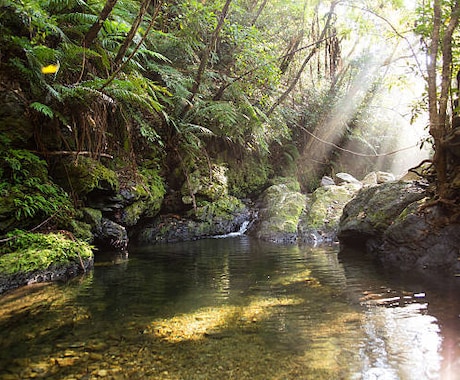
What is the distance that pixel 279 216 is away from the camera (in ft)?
34.2

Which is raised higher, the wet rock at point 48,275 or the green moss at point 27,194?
the green moss at point 27,194

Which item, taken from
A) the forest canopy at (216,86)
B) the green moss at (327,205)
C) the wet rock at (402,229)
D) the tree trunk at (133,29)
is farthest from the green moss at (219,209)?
the tree trunk at (133,29)

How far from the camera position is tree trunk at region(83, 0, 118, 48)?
4945 millimetres

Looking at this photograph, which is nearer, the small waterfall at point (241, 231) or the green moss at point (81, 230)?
the green moss at point (81, 230)

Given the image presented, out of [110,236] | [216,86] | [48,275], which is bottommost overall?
[48,275]

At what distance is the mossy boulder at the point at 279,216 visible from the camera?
974 centimetres

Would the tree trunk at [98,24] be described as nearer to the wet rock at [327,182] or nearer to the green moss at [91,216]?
the green moss at [91,216]

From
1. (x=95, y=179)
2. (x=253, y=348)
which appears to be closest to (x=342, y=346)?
(x=253, y=348)

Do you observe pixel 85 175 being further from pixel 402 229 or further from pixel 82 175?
pixel 402 229

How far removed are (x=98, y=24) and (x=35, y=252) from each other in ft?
12.3

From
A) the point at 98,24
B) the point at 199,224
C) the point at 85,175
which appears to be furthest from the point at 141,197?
the point at 98,24

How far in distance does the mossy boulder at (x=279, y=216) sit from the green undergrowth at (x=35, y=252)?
5877mm

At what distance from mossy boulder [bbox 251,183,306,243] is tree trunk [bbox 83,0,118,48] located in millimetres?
6719

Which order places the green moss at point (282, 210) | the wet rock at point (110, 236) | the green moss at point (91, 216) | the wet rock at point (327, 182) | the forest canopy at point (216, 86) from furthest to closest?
the wet rock at point (327, 182), the green moss at point (282, 210), the wet rock at point (110, 236), the green moss at point (91, 216), the forest canopy at point (216, 86)
